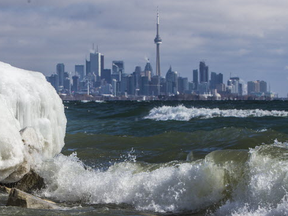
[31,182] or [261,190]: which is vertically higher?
[261,190]

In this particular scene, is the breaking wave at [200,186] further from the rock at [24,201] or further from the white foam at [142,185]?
the rock at [24,201]

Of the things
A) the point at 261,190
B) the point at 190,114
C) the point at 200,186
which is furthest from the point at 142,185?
the point at 190,114

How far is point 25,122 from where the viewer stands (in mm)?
9820

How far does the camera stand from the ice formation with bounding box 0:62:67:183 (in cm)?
825

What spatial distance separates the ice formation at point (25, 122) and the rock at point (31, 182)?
20cm

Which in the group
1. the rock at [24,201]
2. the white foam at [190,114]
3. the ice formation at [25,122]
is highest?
the ice formation at [25,122]

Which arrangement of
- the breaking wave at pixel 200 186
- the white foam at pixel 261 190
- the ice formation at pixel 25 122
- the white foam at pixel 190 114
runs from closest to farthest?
the white foam at pixel 261 190, the breaking wave at pixel 200 186, the ice formation at pixel 25 122, the white foam at pixel 190 114

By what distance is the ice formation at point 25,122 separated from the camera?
8.25 m

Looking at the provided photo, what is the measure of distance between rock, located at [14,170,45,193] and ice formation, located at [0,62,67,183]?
198 millimetres

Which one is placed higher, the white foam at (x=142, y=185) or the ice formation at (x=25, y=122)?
the ice formation at (x=25, y=122)

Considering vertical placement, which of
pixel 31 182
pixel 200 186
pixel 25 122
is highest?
pixel 25 122

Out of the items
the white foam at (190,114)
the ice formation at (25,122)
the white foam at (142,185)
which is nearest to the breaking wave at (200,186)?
the white foam at (142,185)

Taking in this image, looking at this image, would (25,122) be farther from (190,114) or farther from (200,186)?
(190,114)

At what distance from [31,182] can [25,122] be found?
3.87 ft
